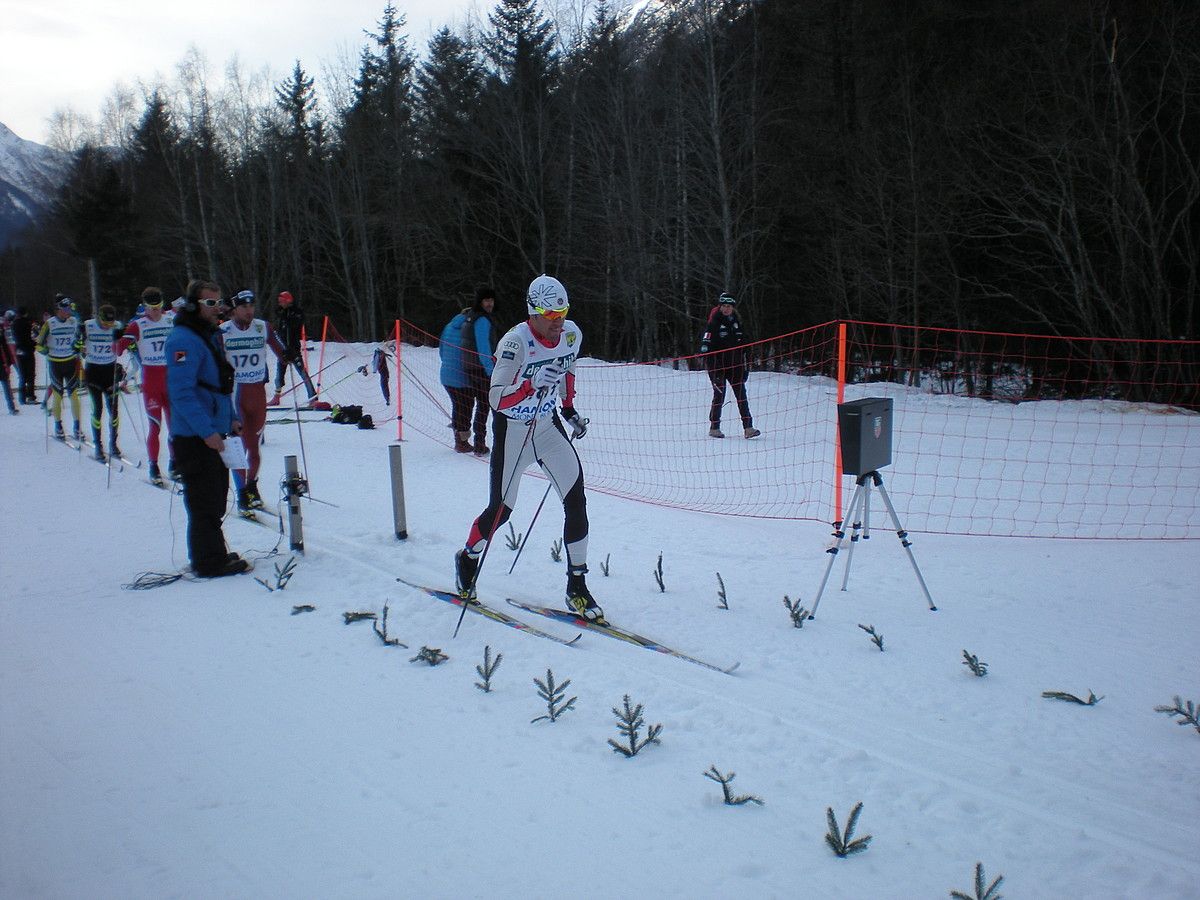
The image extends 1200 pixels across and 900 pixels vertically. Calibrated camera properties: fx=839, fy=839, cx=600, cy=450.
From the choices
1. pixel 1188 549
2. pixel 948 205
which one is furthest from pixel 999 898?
pixel 948 205

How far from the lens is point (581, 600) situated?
5.12 metres

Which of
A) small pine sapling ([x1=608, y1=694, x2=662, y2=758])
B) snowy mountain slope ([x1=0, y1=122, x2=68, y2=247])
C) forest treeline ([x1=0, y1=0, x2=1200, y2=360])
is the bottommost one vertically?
small pine sapling ([x1=608, y1=694, x2=662, y2=758])

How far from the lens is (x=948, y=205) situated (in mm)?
18109

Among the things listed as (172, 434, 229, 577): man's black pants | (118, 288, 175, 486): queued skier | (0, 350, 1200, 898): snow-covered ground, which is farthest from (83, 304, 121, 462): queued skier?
(172, 434, 229, 577): man's black pants

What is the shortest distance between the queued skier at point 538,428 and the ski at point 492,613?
0.08m

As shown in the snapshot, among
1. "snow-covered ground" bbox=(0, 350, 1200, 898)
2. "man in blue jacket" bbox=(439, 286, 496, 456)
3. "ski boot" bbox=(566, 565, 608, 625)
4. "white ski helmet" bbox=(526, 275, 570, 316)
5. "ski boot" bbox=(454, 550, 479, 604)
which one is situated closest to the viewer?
"snow-covered ground" bbox=(0, 350, 1200, 898)

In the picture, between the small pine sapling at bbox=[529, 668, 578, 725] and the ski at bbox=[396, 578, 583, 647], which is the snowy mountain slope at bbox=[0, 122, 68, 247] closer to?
the ski at bbox=[396, 578, 583, 647]

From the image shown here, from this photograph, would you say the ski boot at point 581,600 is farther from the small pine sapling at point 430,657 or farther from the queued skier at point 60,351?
the queued skier at point 60,351

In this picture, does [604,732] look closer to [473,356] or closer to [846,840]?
[846,840]

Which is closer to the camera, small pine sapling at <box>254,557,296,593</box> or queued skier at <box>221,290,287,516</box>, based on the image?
small pine sapling at <box>254,557,296,593</box>

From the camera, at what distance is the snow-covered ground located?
9.32 feet

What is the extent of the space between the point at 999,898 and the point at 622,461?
8.30 metres

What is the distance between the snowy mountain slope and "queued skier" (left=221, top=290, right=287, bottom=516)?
51.2 m

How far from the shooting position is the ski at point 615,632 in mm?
4496
